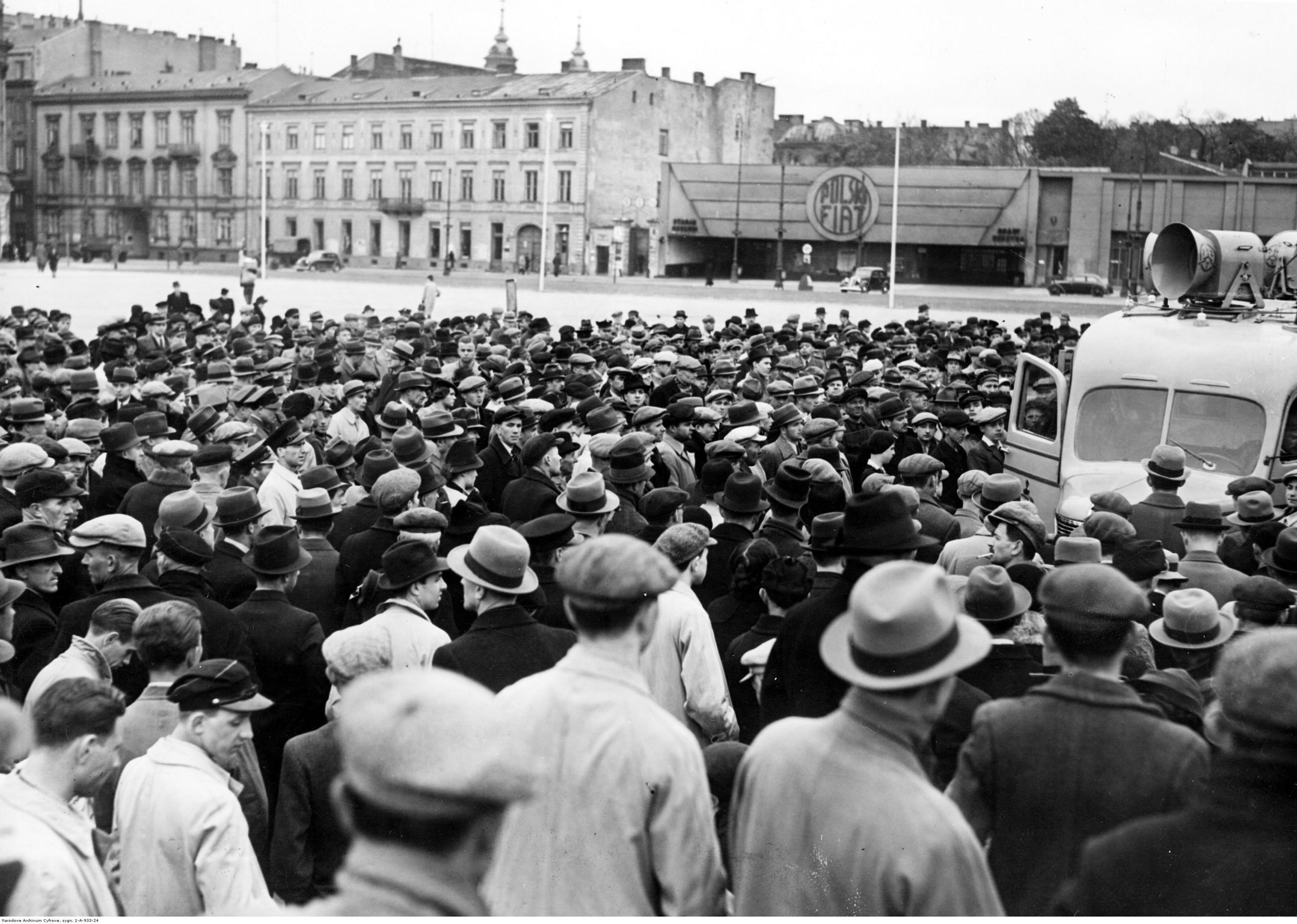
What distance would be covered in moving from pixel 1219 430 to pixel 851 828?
9.07 m

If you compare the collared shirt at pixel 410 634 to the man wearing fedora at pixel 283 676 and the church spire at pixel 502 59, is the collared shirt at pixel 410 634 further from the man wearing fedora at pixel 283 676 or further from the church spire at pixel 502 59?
the church spire at pixel 502 59

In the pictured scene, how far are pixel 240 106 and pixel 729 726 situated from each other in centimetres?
9095

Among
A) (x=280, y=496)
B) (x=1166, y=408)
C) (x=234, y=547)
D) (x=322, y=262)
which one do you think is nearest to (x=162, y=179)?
(x=322, y=262)

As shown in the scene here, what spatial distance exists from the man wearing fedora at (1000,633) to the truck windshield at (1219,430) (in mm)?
6297

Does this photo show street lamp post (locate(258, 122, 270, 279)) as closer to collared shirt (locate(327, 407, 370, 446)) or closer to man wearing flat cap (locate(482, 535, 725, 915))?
collared shirt (locate(327, 407, 370, 446))

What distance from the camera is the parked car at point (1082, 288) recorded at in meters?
56.7

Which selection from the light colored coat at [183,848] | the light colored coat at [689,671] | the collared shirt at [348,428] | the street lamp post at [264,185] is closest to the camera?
the light colored coat at [183,848]

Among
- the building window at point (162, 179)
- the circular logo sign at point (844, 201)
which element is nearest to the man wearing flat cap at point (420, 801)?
the circular logo sign at point (844, 201)

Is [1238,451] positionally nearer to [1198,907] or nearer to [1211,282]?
[1211,282]

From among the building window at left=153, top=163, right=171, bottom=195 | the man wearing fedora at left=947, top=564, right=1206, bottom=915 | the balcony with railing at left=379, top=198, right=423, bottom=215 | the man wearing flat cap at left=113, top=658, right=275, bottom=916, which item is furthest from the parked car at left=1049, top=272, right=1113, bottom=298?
the building window at left=153, top=163, right=171, bottom=195

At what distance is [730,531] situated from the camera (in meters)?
7.14

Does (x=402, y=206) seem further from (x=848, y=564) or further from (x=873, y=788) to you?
(x=873, y=788)

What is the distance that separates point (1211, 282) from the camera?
1202 centimetres

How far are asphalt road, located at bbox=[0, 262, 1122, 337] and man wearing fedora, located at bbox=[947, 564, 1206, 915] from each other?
3014cm
